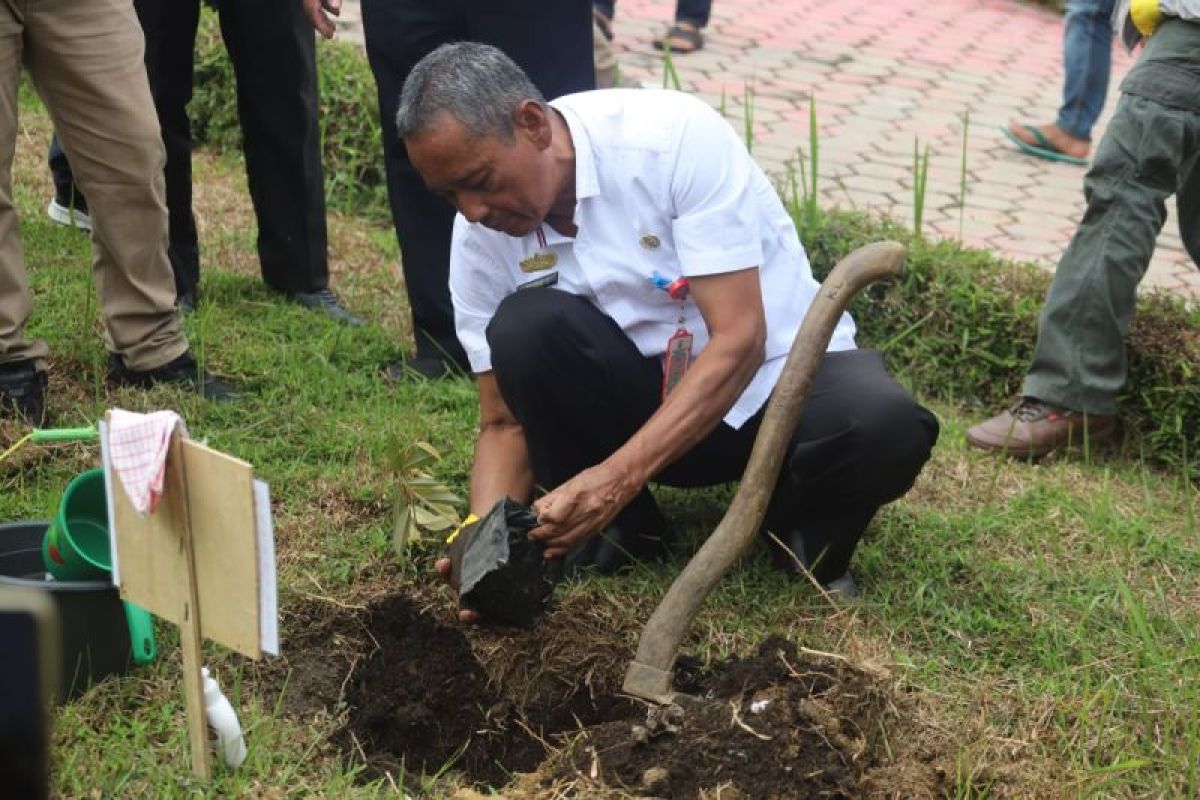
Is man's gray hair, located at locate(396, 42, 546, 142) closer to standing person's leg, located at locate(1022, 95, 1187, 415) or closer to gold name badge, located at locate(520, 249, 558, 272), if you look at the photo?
gold name badge, located at locate(520, 249, 558, 272)

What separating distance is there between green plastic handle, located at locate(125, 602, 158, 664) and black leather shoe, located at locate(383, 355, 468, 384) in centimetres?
157

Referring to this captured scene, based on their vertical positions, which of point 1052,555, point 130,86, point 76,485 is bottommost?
point 1052,555

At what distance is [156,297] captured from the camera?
12.6 ft

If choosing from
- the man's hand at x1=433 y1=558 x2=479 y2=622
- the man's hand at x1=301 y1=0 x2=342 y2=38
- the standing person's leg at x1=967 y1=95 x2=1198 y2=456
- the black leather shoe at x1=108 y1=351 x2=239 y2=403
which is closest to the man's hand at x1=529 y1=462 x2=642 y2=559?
the man's hand at x1=433 y1=558 x2=479 y2=622

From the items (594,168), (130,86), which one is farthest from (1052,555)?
(130,86)

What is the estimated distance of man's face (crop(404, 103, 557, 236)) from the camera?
108 inches

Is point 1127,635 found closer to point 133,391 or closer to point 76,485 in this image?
point 76,485

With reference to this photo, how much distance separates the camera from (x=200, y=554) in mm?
2193

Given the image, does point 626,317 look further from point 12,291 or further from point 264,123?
point 264,123

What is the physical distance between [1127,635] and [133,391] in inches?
97.5

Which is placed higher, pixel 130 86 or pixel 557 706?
pixel 130 86

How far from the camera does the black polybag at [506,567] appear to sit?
2691mm

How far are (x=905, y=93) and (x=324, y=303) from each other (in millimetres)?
4364

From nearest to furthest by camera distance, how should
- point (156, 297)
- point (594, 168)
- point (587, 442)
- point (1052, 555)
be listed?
point (594, 168)
point (587, 442)
point (1052, 555)
point (156, 297)
